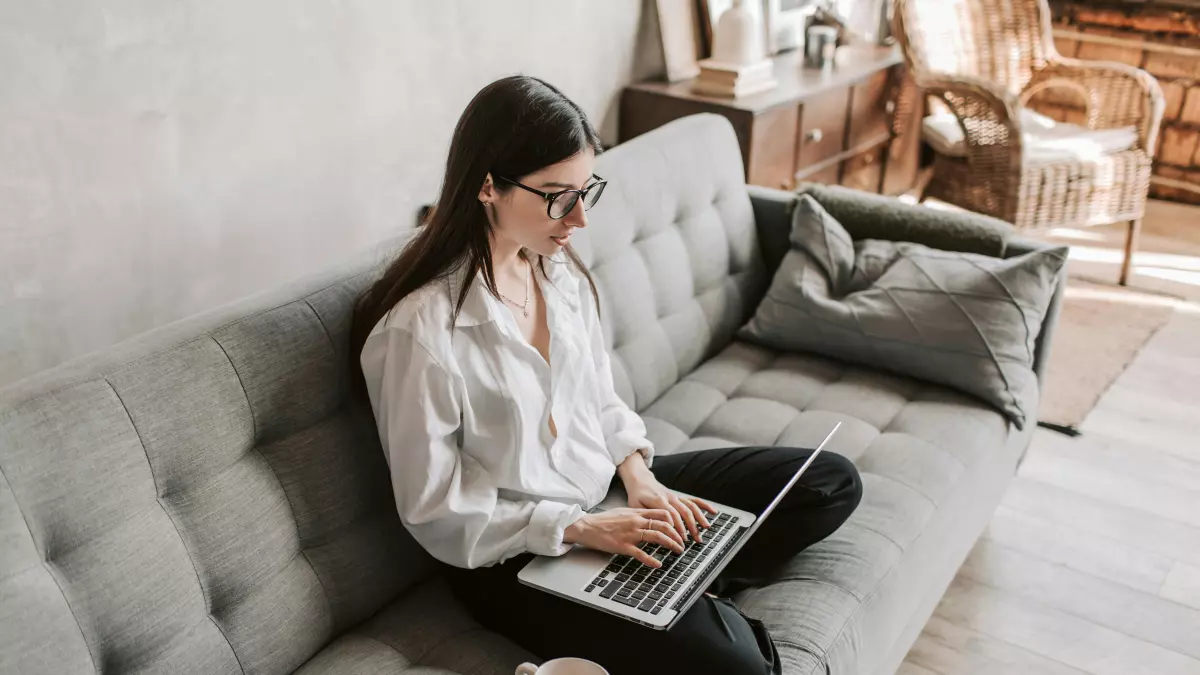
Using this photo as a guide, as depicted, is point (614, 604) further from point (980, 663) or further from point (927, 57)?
point (927, 57)

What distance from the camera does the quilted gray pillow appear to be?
2.14 m

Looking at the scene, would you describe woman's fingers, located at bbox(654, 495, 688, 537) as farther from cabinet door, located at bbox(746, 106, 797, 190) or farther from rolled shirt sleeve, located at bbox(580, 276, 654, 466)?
cabinet door, located at bbox(746, 106, 797, 190)

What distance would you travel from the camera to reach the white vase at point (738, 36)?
3027 millimetres

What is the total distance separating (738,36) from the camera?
303 cm

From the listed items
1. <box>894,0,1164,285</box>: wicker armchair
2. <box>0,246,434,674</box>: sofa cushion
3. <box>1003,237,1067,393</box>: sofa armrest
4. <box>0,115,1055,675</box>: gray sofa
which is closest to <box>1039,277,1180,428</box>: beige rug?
<box>894,0,1164,285</box>: wicker armchair

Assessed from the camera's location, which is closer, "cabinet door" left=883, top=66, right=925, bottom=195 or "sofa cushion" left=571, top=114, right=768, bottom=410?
"sofa cushion" left=571, top=114, right=768, bottom=410

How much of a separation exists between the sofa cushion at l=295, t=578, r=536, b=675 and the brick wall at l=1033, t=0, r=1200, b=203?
3.90 meters

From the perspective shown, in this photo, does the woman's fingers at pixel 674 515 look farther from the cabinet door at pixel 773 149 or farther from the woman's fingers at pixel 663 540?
the cabinet door at pixel 773 149

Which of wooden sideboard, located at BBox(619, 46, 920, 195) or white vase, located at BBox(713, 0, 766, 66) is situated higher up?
white vase, located at BBox(713, 0, 766, 66)

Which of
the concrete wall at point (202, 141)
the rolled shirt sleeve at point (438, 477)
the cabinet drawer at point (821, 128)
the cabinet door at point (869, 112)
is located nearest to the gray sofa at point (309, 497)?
the rolled shirt sleeve at point (438, 477)

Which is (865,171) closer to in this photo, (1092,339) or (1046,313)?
(1092,339)

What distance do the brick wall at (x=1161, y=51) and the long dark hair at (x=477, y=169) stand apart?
3.62 m

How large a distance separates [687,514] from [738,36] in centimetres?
189

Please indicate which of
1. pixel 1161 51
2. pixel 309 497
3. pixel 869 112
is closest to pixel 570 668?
pixel 309 497
